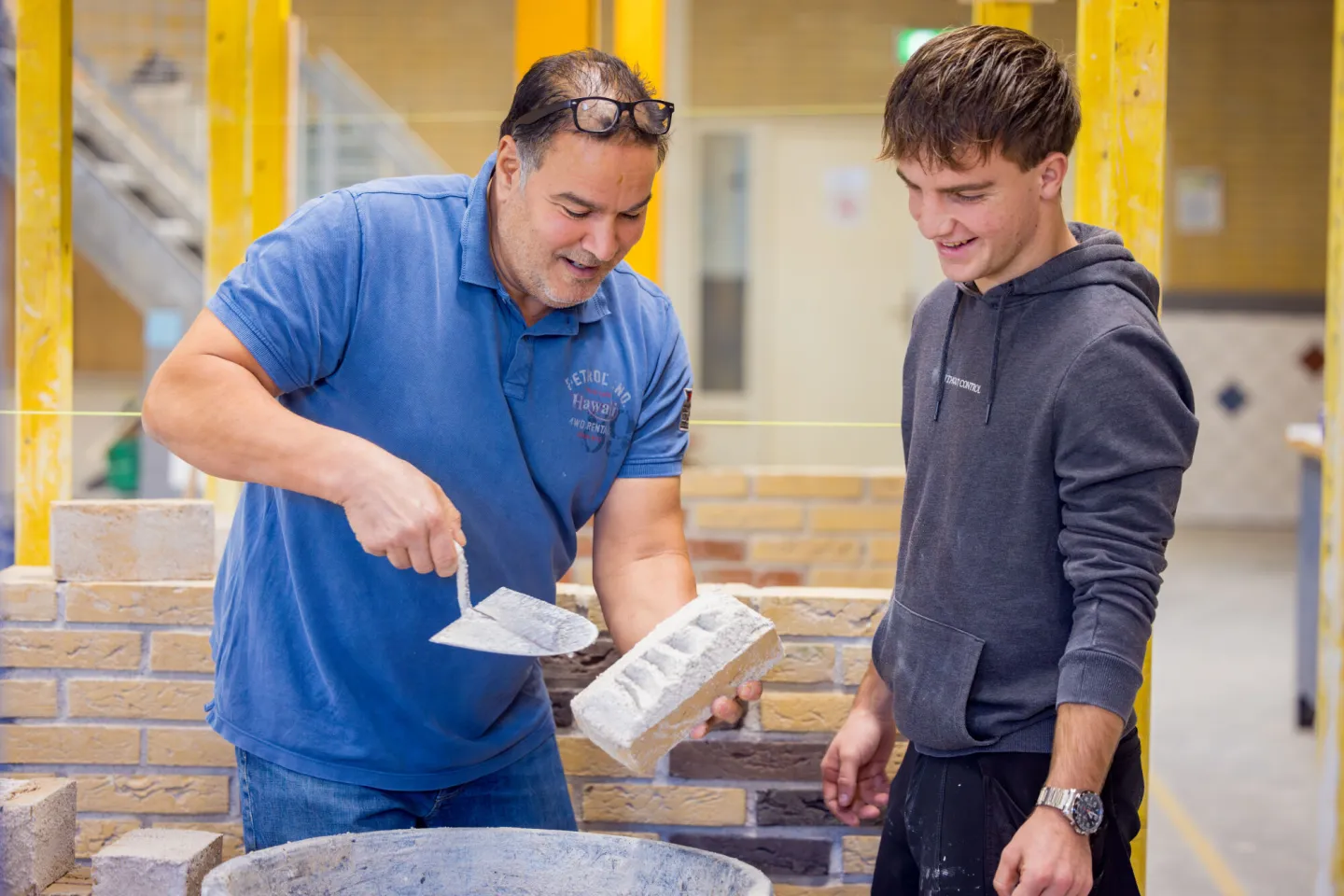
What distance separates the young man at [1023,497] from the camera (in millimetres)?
1424

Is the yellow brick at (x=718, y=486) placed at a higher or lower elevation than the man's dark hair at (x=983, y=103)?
lower

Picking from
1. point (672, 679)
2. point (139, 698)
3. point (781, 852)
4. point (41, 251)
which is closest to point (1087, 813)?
point (672, 679)

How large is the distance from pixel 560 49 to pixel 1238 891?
279cm

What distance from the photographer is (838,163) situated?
894cm

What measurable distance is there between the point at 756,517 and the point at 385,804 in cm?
263

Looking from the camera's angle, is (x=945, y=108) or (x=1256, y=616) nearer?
(x=945, y=108)

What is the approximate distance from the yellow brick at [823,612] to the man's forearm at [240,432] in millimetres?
896

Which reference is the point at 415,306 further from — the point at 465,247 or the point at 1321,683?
the point at 1321,683

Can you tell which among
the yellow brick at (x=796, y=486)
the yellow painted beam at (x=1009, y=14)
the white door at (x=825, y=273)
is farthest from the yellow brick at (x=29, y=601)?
the white door at (x=825, y=273)

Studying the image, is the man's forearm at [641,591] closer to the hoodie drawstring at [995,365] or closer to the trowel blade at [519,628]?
the trowel blade at [519,628]

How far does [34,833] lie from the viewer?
5.76ft

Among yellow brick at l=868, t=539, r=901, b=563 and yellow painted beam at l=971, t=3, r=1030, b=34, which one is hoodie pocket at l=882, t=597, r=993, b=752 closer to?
yellow painted beam at l=971, t=3, r=1030, b=34

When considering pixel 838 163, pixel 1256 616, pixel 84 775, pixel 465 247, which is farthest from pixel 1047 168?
pixel 838 163

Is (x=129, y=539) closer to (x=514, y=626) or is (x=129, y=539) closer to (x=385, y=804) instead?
(x=385, y=804)
